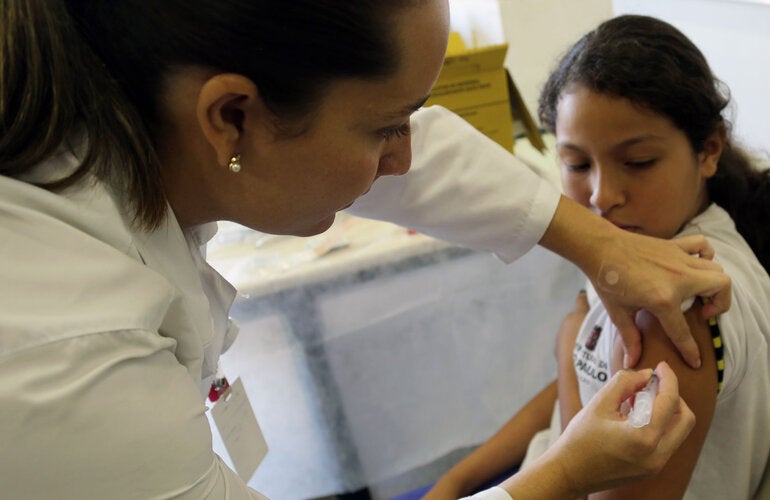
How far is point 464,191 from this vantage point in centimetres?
109

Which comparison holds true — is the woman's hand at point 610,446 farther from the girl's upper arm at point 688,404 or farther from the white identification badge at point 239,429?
the white identification badge at point 239,429

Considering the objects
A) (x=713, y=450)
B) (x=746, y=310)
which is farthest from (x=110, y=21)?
(x=713, y=450)

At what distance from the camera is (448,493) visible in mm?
1370

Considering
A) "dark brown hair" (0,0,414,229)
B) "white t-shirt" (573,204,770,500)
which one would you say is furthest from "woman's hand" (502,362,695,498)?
"dark brown hair" (0,0,414,229)

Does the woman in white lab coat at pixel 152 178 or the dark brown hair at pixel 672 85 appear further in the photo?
the dark brown hair at pixel 672 85

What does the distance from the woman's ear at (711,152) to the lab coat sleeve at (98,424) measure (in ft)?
3.03

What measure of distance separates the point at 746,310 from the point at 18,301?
0.94 m

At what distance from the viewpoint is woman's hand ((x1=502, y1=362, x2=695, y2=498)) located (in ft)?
2.67

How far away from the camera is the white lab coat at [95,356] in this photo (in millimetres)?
547

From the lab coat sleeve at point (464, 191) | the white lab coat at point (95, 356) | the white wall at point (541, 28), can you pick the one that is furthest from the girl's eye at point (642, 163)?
the white wall at point (541, 28)

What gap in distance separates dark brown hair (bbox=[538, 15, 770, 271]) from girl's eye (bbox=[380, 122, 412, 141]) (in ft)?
1.47

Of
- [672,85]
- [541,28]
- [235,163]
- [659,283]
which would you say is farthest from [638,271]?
[541,28]

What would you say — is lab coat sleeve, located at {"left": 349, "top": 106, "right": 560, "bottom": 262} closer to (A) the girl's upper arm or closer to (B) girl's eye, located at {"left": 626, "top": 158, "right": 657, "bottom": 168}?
(B) girl's eye, located at {"left": 626, "top": 158, "right": 657, "bottom": 168}

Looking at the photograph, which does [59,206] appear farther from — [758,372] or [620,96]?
[758,372]
